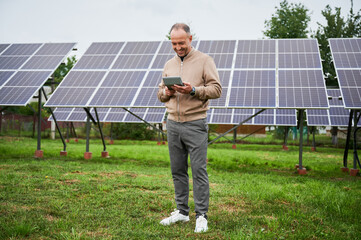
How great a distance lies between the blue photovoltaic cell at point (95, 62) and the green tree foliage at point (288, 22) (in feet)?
72.8

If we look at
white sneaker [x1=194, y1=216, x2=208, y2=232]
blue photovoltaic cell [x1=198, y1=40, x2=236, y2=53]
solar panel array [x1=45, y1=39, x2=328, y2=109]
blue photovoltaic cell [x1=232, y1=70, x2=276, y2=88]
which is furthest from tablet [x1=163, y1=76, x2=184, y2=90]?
blue photovoltaic cell [x1=198, y1=40, x2=236, y2=53]

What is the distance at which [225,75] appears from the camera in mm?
9656

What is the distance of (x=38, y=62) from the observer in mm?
10852

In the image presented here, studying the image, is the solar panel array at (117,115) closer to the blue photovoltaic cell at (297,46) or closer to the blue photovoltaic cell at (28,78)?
the blue photovoltaic cell at (28,78)

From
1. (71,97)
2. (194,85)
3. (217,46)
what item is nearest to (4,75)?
(71,97)

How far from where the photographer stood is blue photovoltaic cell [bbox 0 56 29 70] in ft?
36.0

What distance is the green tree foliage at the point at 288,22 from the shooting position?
3005 cm

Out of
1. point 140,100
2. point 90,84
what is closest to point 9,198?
point 140,100

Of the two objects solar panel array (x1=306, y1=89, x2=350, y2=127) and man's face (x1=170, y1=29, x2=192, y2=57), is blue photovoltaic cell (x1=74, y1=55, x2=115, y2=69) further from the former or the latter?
solar panel array (x1=306, y1=89, x2=350, y2=127)

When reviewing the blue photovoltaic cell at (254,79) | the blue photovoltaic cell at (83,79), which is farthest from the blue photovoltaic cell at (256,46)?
the blue photovoltaic cell at (83,79)

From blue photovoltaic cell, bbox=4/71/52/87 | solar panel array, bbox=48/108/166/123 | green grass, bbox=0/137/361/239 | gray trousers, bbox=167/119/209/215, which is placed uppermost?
blue photovoltaic cell, bbox=4/71/52/87

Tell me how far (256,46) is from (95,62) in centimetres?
491

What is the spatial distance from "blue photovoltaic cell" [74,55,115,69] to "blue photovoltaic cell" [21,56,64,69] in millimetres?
632

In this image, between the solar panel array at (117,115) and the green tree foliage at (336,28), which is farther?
the green tree foliage at (336,28)
